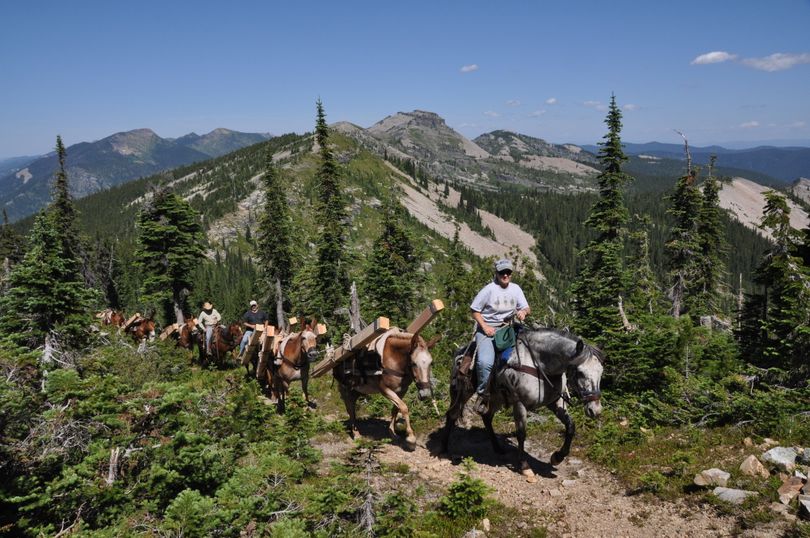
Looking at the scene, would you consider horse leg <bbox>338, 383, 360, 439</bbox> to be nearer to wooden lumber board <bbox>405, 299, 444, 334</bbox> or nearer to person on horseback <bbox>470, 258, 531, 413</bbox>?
wooden lumber board <bbox>405, 299, 444, 334</bbox>

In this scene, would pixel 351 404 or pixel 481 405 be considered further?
pixel 351 404

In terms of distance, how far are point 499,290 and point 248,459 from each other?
5.94 metres

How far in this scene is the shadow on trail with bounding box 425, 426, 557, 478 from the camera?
885 centimetres

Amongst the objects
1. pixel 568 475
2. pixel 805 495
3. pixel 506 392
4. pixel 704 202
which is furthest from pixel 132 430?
pixel 704 202

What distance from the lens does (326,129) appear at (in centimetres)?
3497

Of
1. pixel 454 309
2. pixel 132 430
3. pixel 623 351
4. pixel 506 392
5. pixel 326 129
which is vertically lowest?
pixel 454 309

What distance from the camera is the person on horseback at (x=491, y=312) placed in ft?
27.7

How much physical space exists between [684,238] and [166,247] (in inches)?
1477

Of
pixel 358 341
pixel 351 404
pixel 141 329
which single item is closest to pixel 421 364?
pixel 358 341

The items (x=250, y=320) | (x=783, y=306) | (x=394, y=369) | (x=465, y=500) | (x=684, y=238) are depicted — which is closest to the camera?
(x=465, y=500)

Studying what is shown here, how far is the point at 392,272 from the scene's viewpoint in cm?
3122

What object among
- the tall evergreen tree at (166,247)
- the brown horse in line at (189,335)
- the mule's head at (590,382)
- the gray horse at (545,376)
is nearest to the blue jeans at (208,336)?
the brown horse in line at (189,335)

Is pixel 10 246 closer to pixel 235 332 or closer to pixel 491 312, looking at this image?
pixel 235 332

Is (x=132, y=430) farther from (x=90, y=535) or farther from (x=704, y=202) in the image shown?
(x=704, y=202)
